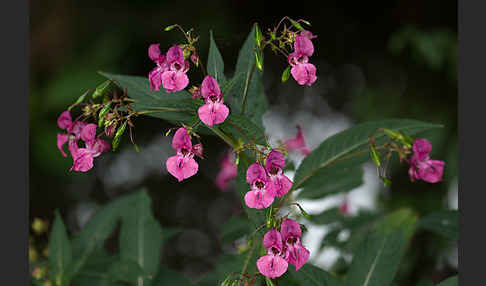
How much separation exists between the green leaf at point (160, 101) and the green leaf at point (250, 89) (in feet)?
0.26

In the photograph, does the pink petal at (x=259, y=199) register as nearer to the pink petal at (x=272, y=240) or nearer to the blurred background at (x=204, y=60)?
the pink petal at (x=272, y=240)

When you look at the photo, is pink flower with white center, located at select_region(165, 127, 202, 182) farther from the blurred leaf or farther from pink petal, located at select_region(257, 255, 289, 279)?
the blurred leaf

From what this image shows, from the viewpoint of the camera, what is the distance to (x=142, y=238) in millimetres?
924

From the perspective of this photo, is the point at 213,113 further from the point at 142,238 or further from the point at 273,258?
the point at 142,238

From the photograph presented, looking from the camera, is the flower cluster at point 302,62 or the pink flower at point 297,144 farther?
the pink flower at point 297,144

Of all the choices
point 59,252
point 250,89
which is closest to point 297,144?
point 250,89

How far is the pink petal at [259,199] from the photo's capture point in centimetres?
60

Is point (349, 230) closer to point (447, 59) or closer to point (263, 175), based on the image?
point (263, 175)

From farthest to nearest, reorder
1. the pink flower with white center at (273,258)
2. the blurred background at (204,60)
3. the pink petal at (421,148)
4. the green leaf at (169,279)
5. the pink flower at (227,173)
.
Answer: the blurred background at (204,60)
the pink flower at (227,173)
the green leaf at (169,279)
the pink petal at (421,148)
the pink flower with white center at (273,258)

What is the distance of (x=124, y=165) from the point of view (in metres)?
2.09

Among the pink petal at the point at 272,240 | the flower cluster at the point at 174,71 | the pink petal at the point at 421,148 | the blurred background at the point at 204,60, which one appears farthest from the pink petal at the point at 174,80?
the blurred background at the point at 204,60

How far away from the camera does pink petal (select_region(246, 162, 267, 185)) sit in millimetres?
604

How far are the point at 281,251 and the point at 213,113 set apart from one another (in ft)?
0.62

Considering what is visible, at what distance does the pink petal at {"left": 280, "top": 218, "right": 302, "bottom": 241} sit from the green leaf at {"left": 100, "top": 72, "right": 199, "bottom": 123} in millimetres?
190
